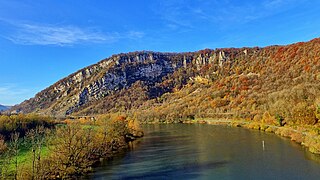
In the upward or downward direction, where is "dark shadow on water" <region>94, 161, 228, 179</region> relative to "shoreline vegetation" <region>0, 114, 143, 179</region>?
downward

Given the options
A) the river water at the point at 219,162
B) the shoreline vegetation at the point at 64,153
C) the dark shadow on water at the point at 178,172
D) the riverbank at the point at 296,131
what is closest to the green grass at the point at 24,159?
the shoreline vegetation at the point at 64,153

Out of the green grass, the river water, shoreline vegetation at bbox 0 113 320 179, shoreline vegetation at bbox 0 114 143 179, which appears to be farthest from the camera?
the green grass

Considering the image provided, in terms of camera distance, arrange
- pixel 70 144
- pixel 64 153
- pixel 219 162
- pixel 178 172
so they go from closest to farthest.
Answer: pixel 178 172 → pixel 64 153 → pixel 70 144 → pixel 219 162

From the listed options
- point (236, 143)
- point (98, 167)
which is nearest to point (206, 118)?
point (236, 143)

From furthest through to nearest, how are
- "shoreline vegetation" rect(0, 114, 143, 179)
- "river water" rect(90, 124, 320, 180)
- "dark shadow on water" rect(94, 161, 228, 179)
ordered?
1. "dark shadow on water" rect(94, 161, 228, 179)
2. "river water" rect(90, 124, 320, 180)
3. "shoreline vegetation" rect(0, 114, 143, 179)

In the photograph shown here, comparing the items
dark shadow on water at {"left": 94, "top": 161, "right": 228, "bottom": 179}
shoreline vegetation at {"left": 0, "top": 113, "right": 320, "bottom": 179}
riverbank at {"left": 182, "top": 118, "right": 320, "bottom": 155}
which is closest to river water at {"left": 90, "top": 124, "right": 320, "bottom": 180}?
dark shadow on water at {"left": 94, "top": 161, "right": 228, "bottom": 179}

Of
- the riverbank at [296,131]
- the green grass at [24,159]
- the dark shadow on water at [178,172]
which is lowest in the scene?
the dark shadow on water at [178,172]

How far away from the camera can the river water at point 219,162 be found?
3303cm

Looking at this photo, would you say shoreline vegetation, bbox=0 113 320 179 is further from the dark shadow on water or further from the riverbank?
the dark shadow on water

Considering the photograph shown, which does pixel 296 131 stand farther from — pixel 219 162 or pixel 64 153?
pixel 64 153

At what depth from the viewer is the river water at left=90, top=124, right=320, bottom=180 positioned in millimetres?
33031

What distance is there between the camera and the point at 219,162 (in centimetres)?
3953

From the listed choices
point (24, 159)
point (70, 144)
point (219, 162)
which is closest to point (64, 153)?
point (70, 144)

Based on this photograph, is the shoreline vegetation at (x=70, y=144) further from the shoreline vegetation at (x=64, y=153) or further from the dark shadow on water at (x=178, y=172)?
the dark shadow on water at (x=178, y=172)
